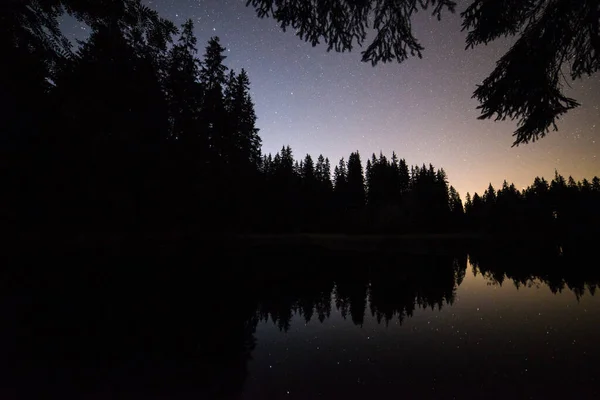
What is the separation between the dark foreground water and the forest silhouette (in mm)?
3109

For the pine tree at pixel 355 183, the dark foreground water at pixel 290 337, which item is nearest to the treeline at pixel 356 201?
the pine tree at pixel 355 183

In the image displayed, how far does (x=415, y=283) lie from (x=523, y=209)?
68.0 meters

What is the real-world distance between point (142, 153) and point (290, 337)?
7.38 metres

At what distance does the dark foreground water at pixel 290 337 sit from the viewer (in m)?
4.92

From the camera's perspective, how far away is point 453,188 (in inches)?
3871

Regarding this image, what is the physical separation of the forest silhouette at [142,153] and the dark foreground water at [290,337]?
10.2 ft

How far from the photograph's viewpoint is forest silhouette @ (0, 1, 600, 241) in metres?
2.35

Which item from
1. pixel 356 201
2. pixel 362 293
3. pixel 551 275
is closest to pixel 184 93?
pixel 362 293

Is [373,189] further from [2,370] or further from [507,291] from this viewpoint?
[2,370]

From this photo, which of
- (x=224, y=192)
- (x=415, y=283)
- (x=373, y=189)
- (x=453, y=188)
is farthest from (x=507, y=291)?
(x=453, y=188)

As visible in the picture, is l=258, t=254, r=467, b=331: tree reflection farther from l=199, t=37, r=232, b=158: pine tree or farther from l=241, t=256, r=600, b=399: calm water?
l=199, t=37, r=232, b=158: pine tree

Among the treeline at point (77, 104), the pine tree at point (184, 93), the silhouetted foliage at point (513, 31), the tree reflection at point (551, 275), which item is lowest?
the tree reflection at point (551, 275)

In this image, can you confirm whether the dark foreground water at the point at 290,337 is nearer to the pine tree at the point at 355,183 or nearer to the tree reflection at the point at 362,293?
the tree reflection at the point at 362,293

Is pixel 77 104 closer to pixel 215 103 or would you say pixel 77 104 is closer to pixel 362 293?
pixel 362 293
